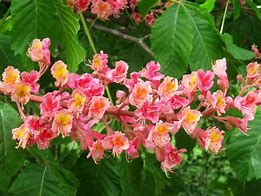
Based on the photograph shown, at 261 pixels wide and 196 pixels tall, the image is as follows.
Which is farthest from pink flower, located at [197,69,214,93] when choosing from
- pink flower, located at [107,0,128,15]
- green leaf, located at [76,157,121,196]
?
pink flower, located at [107,0,128,15]

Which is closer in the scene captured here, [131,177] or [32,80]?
[32,80]

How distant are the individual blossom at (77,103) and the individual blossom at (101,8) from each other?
1.10 m

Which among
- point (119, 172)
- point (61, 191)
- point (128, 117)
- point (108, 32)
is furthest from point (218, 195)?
point (128, 117)

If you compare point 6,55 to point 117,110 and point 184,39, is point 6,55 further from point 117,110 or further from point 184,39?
point 117,110

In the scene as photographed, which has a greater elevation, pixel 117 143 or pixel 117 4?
pixel 117 143

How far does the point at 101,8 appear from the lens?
2359 millimetres

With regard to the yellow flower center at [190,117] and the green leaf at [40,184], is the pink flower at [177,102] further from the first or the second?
the green leaf at [40,184]

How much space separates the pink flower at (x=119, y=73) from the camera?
1416mm

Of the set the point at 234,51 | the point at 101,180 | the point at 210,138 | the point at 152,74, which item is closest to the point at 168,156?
the point at 210,138

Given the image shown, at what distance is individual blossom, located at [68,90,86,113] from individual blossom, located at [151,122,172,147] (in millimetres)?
166

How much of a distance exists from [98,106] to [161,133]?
15cm

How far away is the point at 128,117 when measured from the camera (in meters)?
1.37

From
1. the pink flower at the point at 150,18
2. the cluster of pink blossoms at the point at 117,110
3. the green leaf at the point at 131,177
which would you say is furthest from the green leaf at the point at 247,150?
the pink flower at the point at 150,18

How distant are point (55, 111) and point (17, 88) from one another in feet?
0.41
